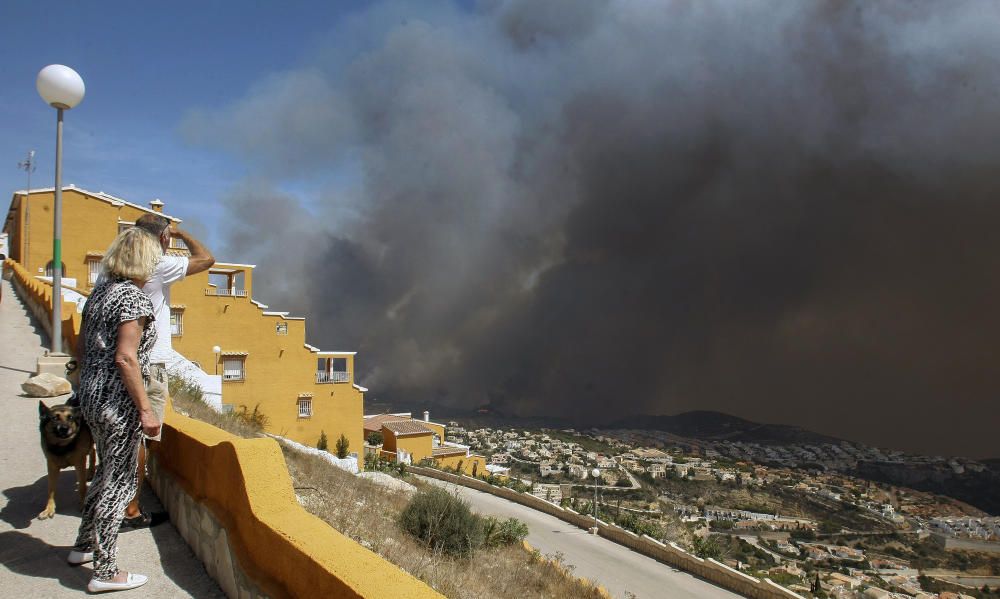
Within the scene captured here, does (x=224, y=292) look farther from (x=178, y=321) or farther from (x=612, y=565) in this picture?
(x=612, y=565)

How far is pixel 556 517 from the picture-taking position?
2295 cm

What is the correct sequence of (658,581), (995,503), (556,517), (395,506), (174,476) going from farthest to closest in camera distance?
1. (995,503)
2. (556,517)
3. (658,581)
4. (395,506)
5. (174,476)

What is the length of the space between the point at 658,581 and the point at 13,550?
14988 mm

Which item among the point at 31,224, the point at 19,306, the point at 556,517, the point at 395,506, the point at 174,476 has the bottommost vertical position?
the point at 556,517

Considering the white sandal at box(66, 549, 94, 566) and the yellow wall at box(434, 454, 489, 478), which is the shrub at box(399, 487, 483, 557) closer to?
the white sandal at box(66, 549, 94, 566)

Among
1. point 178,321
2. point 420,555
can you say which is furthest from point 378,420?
point 420,555

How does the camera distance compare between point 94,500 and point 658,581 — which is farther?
point 658,581

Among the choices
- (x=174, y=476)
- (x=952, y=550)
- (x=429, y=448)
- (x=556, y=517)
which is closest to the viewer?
(x=174, y=476)

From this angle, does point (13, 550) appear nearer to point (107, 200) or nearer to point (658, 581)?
point (658, 581)

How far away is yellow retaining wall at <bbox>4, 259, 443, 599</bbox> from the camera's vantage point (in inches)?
86.7

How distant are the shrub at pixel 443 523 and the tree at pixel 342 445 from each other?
16107mm

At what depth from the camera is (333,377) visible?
27.1 meters

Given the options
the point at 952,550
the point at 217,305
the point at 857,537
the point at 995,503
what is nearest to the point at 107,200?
the point at 217,305

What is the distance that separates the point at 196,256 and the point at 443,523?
22.0 ft
